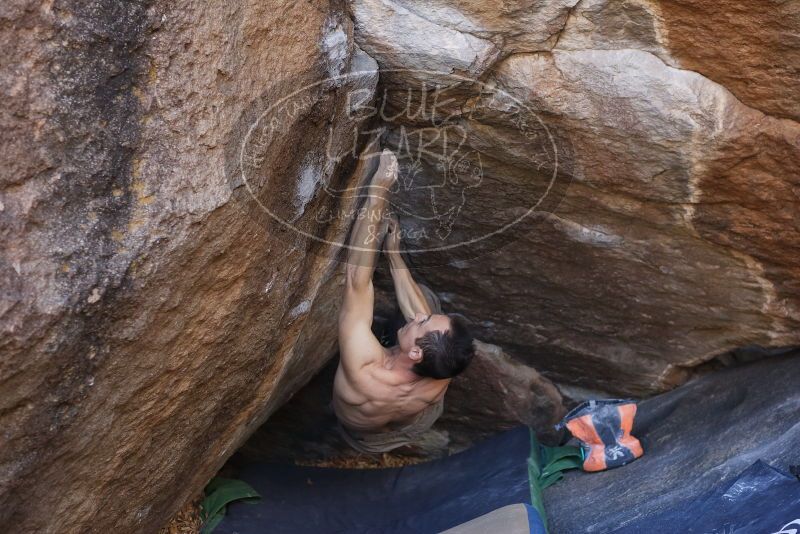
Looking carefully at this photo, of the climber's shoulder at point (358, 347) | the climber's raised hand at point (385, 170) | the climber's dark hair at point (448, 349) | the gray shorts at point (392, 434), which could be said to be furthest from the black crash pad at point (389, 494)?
the climber's raised hand at point (385, 170)

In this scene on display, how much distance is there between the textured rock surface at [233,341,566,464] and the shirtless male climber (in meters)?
0.51

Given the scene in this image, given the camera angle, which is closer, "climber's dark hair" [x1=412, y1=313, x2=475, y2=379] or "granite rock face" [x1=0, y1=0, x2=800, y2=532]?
"granite rock face" [x1=0, y1=0, x2=800, y2=532]

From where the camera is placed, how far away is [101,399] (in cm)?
211

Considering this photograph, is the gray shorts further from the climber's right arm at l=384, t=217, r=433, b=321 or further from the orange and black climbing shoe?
the orange and black climbing shoe

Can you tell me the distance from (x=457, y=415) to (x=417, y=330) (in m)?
1.14

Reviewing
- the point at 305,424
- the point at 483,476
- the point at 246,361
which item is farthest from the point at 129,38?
the point at 305,424

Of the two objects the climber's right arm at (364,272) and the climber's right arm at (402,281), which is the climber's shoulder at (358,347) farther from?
the climber's right arm at (402,281)

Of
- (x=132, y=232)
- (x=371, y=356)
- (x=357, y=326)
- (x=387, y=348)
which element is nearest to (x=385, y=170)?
(x=357, y=326)

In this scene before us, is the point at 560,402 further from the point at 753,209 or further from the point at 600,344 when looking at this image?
→ the point at 753,209

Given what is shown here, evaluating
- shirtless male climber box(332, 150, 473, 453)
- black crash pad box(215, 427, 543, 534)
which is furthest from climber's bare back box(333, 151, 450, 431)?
black crash pad box(215, 427, 543, 534)

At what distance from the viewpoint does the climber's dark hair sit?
9.52 feet

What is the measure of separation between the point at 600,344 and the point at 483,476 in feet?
2.38

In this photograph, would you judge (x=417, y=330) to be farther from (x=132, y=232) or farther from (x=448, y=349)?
(x=132, y=232)

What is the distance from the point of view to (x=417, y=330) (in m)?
3.00
